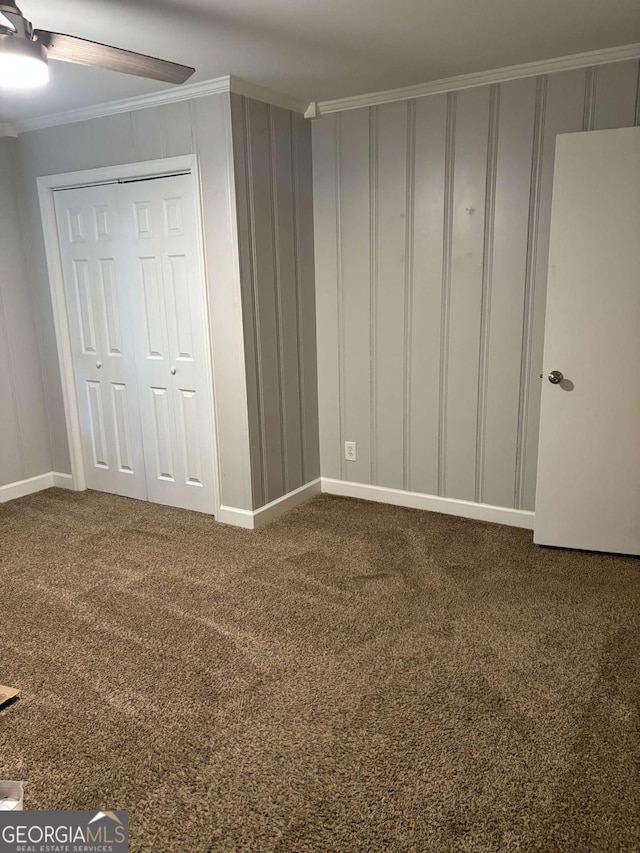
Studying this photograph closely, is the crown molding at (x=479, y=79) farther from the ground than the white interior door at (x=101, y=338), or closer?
farther from the ground

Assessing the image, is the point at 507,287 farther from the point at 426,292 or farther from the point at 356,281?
the point at 356,281

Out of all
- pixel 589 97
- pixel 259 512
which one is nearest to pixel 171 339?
pixel 259 512

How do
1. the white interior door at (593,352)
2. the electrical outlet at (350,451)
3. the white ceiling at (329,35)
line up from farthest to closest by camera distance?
the electrical outlet at (350,451) < the white interior door at (593,352) < the white ceiling at (329,35)

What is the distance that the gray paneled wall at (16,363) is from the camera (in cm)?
406

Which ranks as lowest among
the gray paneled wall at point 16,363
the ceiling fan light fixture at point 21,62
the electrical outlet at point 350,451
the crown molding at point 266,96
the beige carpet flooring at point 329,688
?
the beige carpet flooring at point 329,688

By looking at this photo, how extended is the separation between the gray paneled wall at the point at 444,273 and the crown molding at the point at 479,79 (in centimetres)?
4

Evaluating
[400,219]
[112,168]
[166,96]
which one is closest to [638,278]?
[400,219]

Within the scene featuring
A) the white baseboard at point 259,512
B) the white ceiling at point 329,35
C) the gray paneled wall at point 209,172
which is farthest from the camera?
the white baseboard at point 259,512

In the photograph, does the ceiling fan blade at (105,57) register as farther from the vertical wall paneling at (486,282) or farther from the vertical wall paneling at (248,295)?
the vertical wall paneling at (486,282)

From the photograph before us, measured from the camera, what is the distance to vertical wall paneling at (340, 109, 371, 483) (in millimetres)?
3619

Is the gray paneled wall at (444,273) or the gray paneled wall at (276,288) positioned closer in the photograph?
the gray paneled wall at (444,273)

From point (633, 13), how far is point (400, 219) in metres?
1.40

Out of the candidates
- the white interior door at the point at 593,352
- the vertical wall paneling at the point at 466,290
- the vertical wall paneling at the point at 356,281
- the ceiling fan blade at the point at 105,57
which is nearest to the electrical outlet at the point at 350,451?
the vertical wall paneling at the point at 356,281

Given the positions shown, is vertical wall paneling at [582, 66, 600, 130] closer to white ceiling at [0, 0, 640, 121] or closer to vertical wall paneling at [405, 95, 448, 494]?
white ceiling at [0, 0, 640, 121]
